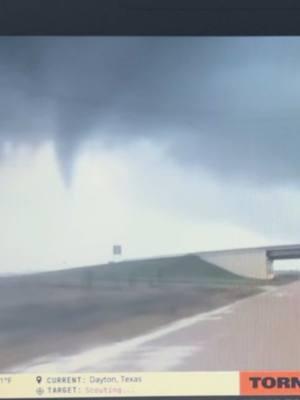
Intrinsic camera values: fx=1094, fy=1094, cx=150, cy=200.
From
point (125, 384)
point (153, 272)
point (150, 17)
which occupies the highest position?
point (150, 17)

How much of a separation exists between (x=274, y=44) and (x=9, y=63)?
677 mm

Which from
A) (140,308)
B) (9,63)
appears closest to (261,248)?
(140,308)

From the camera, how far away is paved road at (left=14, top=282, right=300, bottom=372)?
9.07ft

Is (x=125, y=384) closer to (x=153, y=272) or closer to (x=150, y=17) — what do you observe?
(x=153, y=272)

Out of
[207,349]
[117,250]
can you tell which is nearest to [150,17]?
[117,250]

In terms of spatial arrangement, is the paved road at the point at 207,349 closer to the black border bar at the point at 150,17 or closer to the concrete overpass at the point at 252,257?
the concrete overpass at the point at 252,257

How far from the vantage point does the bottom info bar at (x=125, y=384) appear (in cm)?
276

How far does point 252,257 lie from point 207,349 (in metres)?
0.26

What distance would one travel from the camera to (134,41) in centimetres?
278

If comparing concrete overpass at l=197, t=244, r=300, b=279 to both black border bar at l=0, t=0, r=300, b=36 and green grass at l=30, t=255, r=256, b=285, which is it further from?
black border bar at l=0, t=0, r=300, b=36

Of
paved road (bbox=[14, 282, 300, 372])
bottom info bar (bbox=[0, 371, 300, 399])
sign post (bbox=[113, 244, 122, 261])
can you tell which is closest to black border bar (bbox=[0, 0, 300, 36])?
sign post (bbox=[113, 244, 122, 261])

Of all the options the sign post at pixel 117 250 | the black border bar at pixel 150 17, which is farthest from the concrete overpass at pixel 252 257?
the black border bar at pixel 150 17

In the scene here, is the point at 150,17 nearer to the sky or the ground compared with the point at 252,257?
nearer to the sky

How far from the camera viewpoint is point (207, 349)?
9.10 feet
